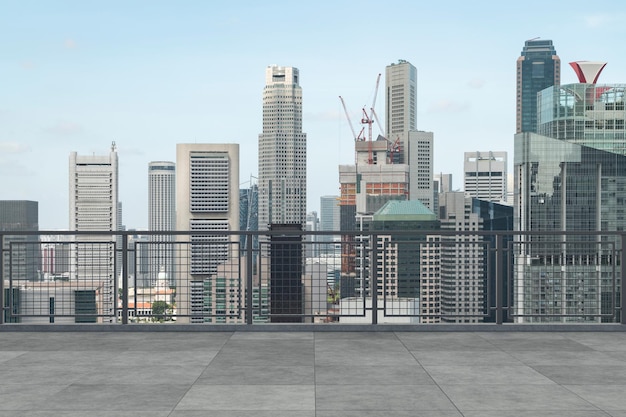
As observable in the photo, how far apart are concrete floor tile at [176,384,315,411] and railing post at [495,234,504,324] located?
4.51 metres

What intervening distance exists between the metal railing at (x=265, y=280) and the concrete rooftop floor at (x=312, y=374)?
47cm

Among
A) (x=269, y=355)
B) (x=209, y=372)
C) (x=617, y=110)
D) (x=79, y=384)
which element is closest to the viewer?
(x=79, y=384)

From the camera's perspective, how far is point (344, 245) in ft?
35.2

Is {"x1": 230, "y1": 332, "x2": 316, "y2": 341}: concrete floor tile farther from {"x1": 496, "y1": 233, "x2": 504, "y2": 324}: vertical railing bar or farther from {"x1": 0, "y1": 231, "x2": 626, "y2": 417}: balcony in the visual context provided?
{"x1": 496, "y1": 233, "x2": 504, "y2": 324}: vertical railing bar

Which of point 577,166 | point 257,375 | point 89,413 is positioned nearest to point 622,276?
point 257,375

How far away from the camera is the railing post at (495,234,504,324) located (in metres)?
10.2

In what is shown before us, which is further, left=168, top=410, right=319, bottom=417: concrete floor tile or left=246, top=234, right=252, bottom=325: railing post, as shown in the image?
left=246, top=234, right=252, bottom=325: railing post

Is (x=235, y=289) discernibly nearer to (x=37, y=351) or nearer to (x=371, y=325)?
(x=371, y=325)

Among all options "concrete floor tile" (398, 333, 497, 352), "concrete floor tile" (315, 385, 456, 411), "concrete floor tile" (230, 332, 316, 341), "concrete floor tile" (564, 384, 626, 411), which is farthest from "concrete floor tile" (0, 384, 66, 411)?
"concrete floor tile" (564, 384, 626, 411)

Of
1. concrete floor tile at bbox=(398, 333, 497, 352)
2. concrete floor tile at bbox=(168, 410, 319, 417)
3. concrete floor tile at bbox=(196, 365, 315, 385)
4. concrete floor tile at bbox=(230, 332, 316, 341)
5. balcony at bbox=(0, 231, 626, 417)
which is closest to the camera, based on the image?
concrete floor tile at bbox=(168, 410, 319, 417)

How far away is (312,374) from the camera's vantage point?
6996 millimetres

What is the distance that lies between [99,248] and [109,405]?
524 centimetres

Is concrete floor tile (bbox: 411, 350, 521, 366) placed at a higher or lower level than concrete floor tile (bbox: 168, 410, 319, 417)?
lower

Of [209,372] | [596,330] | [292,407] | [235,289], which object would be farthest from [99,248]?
[596,330]
